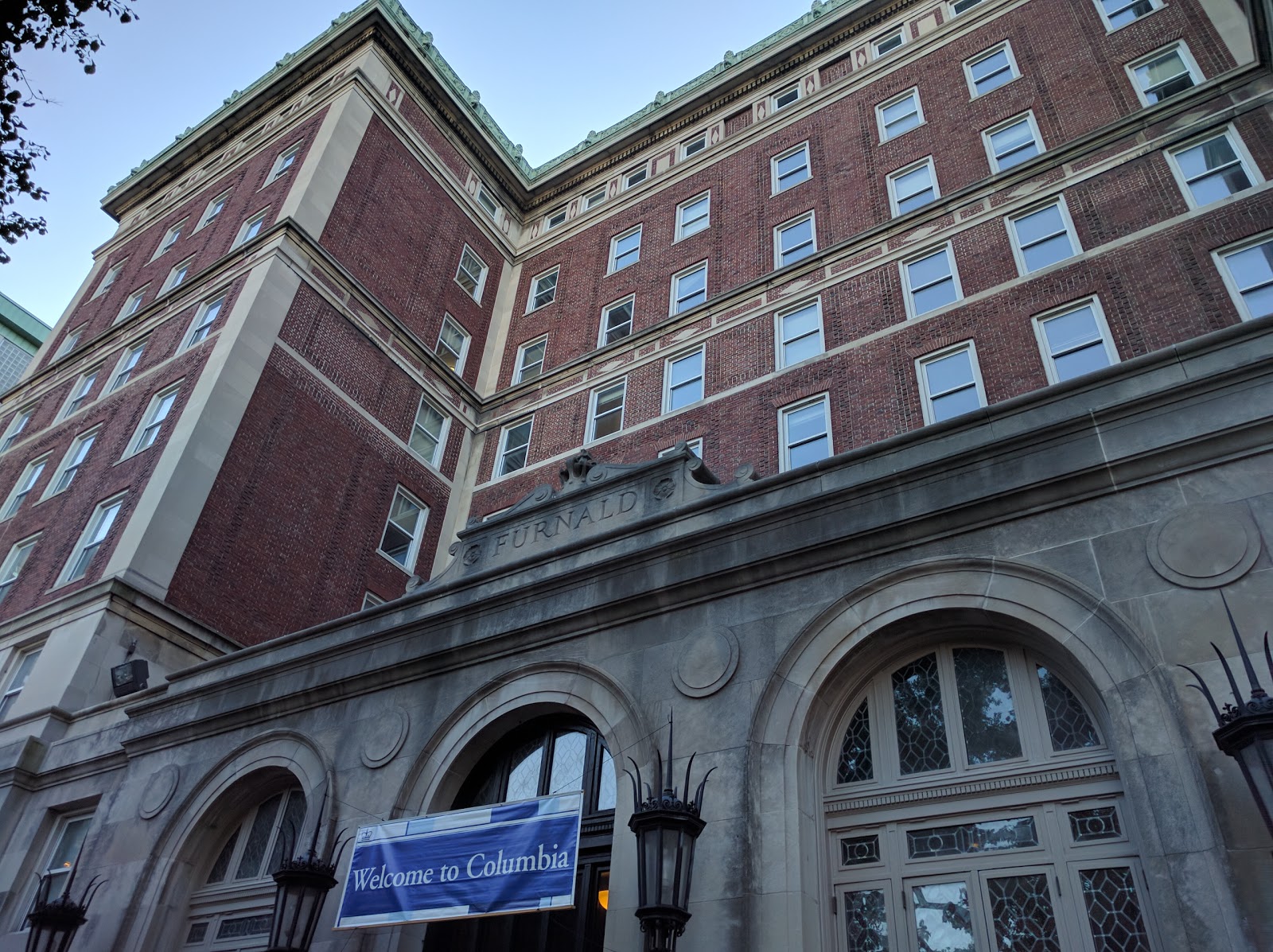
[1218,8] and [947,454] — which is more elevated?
[1218,8]

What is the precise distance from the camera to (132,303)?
3475cm

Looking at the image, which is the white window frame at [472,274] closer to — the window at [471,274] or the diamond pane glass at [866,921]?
the window at [471,274]

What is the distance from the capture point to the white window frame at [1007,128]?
23453 millimetres

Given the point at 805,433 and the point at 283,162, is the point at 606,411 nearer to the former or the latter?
the point at 805,433

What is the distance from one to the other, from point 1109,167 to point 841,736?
16497 mm

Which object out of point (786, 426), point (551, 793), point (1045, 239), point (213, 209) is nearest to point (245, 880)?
point (551, 793)

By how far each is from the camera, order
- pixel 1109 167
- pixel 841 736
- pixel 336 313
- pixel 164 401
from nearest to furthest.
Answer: pixel 841 736
pixel 1109 167
pixel 164 401
pixel 336 313

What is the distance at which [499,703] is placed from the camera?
1366 centimetres

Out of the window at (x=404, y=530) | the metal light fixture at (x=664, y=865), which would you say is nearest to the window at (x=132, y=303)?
the window at (x=404, y=530)

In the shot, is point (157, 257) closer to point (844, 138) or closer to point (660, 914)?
point (844, 138)

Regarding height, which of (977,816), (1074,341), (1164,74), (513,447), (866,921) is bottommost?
(866,921)

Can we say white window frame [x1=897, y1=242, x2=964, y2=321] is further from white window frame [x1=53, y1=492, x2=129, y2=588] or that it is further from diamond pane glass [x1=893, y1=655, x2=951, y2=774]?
white window frame [x1=53, y1=492, x2=129, y2=588]

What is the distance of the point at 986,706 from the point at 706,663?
3.19 meters

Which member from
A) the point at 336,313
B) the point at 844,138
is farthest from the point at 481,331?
the point at 844,138
